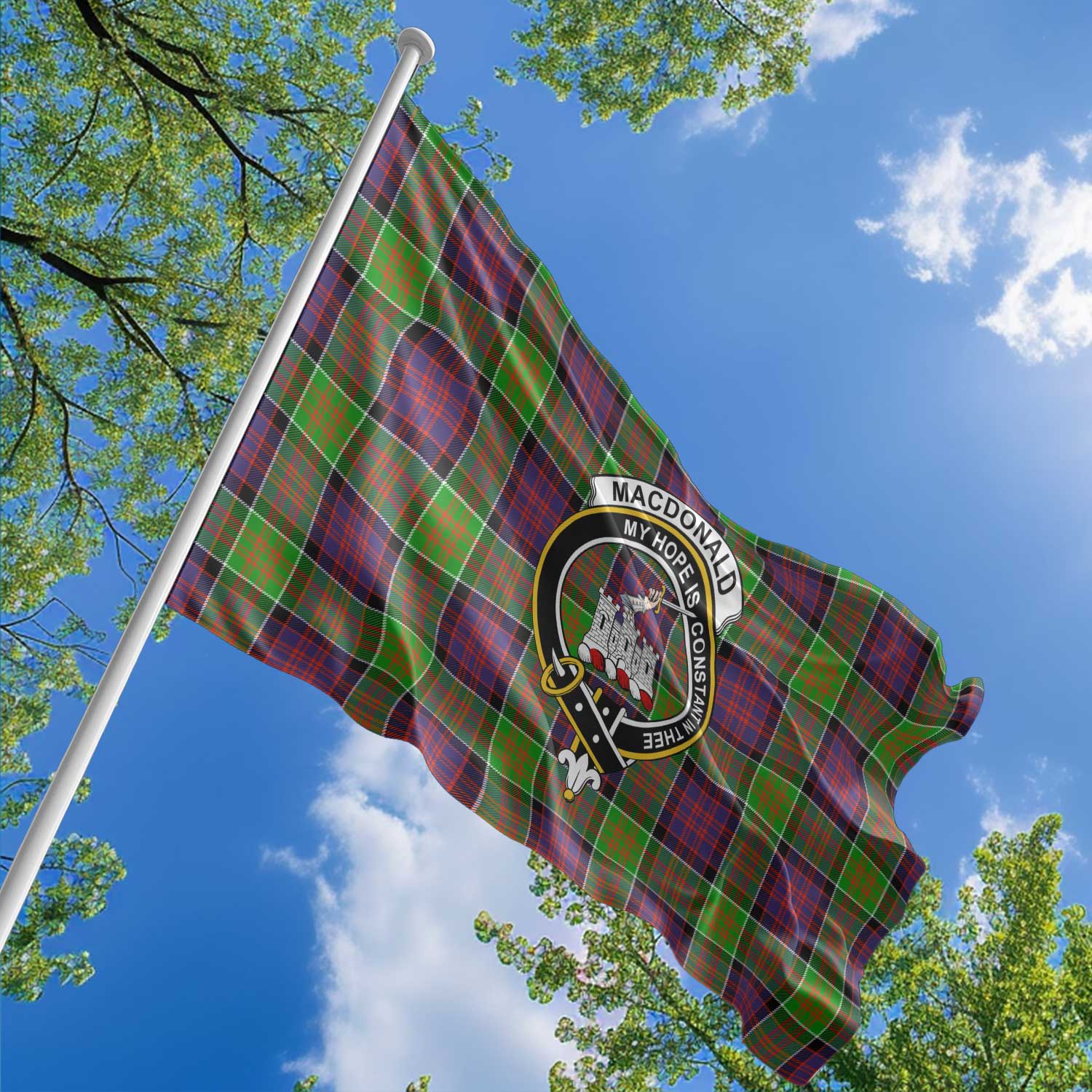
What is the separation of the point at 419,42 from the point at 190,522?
9.16 feet

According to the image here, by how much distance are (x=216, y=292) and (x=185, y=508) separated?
7.57m

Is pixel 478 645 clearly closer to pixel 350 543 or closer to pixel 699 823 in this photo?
pixel 350 543

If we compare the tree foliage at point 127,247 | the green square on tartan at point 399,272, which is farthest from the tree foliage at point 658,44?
the green square on tartan at point 399,272

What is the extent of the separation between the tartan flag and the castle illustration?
0.06 ft

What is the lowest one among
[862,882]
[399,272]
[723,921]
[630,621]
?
[723,921]

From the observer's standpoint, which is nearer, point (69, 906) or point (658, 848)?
point (658, 848)

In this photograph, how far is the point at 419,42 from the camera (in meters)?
5.04

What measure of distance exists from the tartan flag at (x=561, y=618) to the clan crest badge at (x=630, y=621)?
0.02m

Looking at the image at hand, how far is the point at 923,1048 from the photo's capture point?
1448 centimetres

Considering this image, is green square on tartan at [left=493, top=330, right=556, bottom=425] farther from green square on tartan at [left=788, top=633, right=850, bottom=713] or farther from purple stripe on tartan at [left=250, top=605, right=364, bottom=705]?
green square on tartan at [left=788, top=633, right=850, bottom=713]

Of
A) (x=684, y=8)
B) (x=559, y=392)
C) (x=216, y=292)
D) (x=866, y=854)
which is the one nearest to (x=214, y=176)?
(x=216, y=292)

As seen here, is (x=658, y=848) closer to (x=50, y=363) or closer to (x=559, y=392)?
(x=559, y=392)

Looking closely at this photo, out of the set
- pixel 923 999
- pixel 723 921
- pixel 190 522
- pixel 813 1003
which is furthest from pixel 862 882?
pixel 923 999

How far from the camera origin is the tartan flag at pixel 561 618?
461 cm
